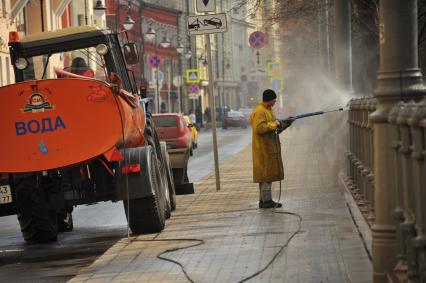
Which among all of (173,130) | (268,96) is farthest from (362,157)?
(173,130)

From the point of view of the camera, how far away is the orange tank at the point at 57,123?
1241cm

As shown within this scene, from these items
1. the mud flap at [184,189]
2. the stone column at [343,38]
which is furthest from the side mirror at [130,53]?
the stone column at [343,38]

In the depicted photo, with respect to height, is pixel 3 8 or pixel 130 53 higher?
pixel 3 8

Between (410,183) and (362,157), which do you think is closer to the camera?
(410,183)

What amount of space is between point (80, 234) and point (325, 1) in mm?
17520

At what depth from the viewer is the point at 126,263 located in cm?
1061

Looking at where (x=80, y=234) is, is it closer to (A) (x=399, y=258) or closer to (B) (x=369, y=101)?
(B) (x=369, y=101)

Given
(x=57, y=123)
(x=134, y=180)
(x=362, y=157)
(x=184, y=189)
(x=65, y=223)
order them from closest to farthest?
(x=57, y=123) < (x=134, y=180) < (x=362, y=157) < (x=65, y=223) < (x=184, y=189)

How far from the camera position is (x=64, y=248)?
13.8 m

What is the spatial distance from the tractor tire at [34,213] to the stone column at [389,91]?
5980mm

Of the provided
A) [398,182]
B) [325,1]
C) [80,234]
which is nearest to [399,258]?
[398,182]

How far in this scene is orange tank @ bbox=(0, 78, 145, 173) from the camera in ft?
40.7

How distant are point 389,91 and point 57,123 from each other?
527 cm

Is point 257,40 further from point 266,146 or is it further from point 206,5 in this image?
point 266,146
